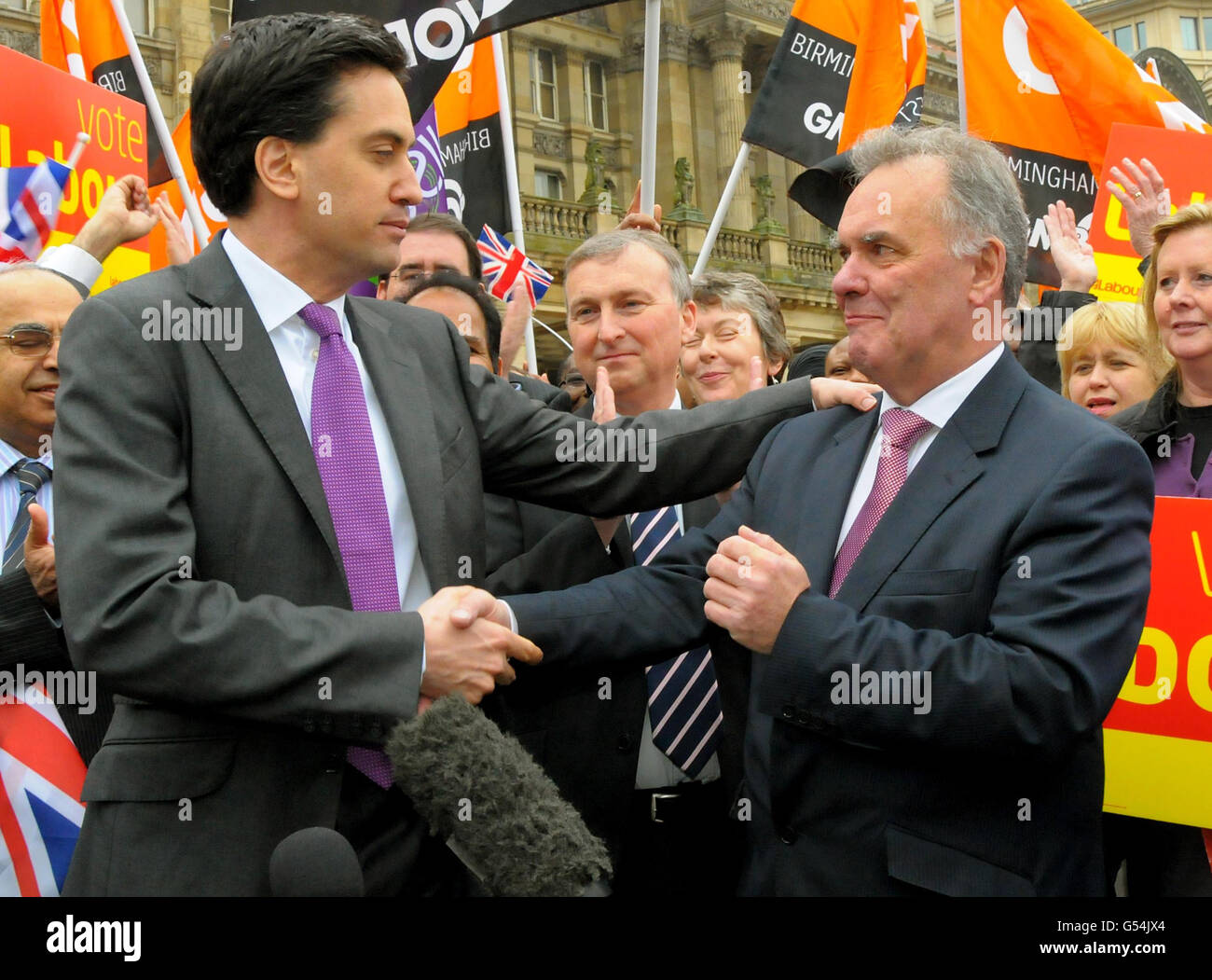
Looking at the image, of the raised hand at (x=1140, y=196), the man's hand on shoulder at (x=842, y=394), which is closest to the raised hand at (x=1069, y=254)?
the raised hand at (x=1140, y=196)

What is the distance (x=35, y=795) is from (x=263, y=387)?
4.83ft

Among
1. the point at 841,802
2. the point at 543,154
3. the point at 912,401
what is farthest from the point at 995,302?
the point at 543,154

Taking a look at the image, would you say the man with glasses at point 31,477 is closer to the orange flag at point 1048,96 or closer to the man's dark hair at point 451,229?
the man's dark hair at point 451,229

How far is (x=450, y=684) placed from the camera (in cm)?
230

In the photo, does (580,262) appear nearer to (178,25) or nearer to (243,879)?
(243,879)

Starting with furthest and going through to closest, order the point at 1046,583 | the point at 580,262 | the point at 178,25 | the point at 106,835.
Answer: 1. the point at 178,25
2. the point at 580,262
3. the point at 1046,583
4. the point at 106,835

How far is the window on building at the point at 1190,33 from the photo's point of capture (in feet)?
235

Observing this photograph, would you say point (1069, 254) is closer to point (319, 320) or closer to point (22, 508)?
point (319, 320)

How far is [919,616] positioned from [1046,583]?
0.82ft

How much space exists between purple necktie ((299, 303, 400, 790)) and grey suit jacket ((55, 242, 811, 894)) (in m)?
0.06

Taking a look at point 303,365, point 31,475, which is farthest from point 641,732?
point 31,475

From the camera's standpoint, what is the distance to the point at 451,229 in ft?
18.9

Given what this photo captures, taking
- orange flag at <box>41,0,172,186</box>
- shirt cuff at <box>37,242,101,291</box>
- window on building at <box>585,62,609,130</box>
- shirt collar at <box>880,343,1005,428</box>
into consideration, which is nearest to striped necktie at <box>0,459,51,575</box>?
shirt cuff at <box>37,242,101,291</box>

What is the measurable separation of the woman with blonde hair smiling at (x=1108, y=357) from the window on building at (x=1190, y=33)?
250 feet
